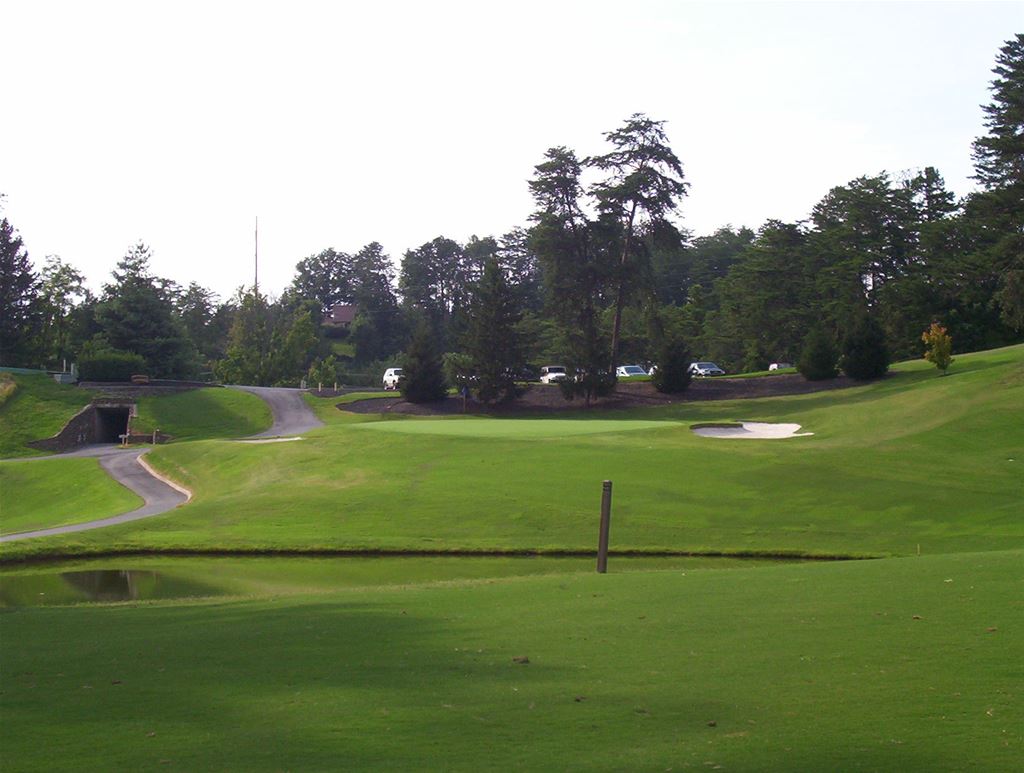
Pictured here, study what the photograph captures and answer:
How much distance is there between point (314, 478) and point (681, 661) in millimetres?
25674

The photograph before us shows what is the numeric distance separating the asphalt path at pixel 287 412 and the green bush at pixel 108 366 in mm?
6983

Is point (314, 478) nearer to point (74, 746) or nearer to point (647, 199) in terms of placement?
point (74, 746)

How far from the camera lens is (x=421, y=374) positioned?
62.2 metres

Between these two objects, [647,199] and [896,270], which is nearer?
[647,199]

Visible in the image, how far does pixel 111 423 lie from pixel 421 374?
1815 cm

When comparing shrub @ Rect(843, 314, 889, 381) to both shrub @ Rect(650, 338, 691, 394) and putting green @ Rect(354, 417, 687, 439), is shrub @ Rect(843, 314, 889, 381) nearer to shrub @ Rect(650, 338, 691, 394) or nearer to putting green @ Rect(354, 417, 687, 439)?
shrub @ Rect(650, 338, 691, 394)

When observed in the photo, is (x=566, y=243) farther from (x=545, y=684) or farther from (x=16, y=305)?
(x=545, y=684)

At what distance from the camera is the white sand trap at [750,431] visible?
40281 mm

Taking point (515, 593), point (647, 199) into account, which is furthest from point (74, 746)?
point (647, 199)

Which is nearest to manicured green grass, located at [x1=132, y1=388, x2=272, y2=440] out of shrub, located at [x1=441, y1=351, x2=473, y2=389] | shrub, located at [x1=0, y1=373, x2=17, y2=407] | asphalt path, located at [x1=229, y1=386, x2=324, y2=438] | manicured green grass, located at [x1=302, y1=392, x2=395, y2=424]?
asphalt path, located at [x1=229, y1=386, x2=324, y2=438]

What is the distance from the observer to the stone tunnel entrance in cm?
5994

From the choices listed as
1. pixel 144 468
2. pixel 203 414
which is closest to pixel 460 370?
pixel 203 414

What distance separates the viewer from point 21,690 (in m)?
8.70

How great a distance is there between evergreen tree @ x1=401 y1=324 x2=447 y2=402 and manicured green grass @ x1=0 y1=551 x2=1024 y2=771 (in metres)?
48.5
